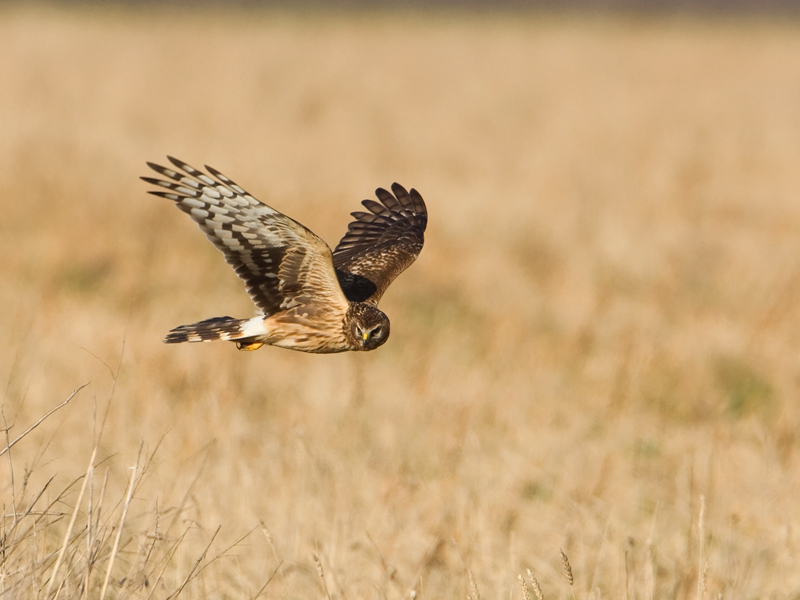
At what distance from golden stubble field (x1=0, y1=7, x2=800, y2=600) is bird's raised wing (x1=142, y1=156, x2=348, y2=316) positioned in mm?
717

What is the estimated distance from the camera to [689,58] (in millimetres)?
27719

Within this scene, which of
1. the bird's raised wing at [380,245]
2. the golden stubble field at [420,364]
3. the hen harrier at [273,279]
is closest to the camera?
the hen harrier at [273,279]

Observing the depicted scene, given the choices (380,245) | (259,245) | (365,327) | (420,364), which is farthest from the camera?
(420,364)

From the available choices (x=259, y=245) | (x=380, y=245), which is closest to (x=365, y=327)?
(x=259, y=245)

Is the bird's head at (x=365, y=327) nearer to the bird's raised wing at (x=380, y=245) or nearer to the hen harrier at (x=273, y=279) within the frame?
the hen harrier at (x=273, y=279)

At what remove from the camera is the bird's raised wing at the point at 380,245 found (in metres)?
4.04

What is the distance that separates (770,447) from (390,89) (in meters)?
15.1

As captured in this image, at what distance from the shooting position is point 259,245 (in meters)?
3.51

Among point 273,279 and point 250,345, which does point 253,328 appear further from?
point 273,279

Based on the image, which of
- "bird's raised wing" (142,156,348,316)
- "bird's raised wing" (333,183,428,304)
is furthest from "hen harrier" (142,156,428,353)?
"bird's raised wing" (333,183,428,304)

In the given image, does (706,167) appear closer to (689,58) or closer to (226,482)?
(226,482)

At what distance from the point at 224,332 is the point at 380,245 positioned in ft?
5.06

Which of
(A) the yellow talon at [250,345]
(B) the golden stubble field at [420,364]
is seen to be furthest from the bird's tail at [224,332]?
(B) the golden stubble field at [420,364]

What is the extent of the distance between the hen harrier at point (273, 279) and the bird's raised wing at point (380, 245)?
0.42ft
